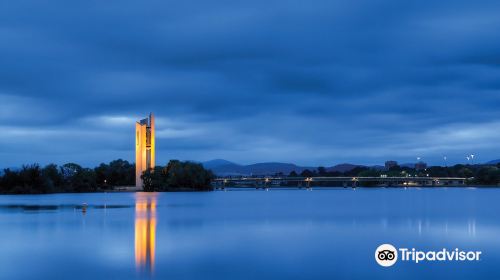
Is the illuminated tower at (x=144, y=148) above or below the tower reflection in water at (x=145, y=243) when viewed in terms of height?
above

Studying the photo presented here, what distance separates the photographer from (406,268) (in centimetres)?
2597

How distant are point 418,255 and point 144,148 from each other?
140 m

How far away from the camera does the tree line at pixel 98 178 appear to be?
137500 mm

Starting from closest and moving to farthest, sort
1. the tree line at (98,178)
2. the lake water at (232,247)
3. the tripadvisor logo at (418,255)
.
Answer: the lake water at (232,247), the tripadvisor logo at (418,255), the tree line at (98,178)

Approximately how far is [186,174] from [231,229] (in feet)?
363

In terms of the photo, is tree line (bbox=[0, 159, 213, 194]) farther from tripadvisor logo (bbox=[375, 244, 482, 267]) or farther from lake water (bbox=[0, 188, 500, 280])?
tripadvisor logo (bbox=[375, 244, 482, 267])

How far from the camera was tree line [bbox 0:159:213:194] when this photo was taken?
138 meters

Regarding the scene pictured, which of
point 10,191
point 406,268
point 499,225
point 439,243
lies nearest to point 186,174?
point 10,191

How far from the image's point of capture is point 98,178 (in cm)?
17762

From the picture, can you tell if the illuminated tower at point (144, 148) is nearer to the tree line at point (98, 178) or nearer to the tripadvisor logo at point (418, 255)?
the tree line at point (98, 178)

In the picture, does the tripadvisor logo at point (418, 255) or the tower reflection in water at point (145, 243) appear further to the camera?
the tripadvisor logo at point (418, 255)

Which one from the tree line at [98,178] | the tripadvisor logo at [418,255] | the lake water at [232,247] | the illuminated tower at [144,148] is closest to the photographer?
the lake water at [232,247]

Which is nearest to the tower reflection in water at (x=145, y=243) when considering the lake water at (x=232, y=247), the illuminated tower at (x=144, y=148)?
the lake water at (x=232, y=247)

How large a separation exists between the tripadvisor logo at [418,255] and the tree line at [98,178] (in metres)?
115
